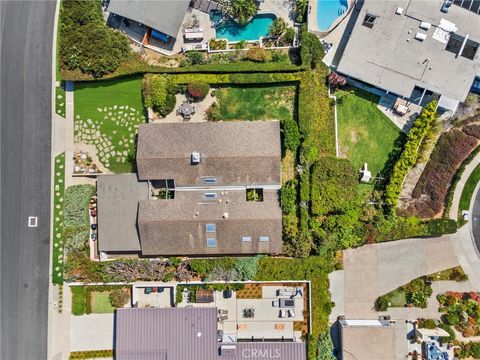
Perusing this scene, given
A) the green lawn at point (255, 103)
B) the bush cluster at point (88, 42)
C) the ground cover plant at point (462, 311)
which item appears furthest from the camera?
the green lawn at point (255, 103)

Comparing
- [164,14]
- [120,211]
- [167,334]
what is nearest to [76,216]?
[120,211]

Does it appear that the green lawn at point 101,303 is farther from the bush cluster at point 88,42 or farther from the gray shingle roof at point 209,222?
the bush cluster at point 88,42

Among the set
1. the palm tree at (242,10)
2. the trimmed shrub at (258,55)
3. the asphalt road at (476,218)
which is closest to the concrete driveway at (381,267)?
the asphalt road at (476,218)

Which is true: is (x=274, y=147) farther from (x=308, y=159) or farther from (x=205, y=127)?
(x=205, y=127)

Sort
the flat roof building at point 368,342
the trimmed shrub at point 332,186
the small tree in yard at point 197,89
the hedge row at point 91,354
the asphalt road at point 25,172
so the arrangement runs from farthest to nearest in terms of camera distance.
A: the asphalt road at point 25,172, the hedge row at point 91,354, the small tree in yard at point 197,89, the trimmed shrub at point 332,186, the flat roof building at point 368,342

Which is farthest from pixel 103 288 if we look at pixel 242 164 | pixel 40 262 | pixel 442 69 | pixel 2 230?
pixel 442 69
